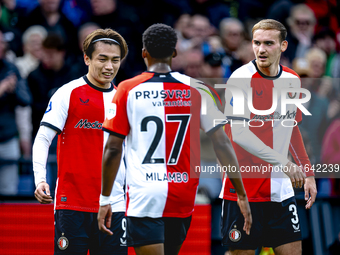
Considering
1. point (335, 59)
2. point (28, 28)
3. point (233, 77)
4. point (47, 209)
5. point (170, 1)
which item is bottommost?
point (47, 209)

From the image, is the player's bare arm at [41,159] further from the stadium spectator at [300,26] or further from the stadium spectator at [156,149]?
the stadium spectator at [300,26]

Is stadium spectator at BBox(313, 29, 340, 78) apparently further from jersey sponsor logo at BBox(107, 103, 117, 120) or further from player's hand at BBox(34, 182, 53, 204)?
player's hand at BBox(34, 182, 53, 204)

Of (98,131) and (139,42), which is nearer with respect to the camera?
(98,131)

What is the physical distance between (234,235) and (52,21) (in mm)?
5787

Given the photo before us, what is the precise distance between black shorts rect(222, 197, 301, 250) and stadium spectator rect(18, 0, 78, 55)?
4.99 metres

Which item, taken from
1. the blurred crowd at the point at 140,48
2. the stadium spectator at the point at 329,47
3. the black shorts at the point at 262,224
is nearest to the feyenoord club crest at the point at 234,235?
the black shorts at the point at 262,224

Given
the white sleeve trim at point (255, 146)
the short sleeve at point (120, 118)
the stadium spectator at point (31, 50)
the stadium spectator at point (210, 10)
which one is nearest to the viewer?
the short sleeve at point (120, 118)

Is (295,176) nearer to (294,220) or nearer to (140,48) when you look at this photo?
(294,220)

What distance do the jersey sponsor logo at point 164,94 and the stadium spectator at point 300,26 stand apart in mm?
6224

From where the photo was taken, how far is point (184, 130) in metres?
4.09

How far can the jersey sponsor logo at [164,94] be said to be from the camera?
4.06m

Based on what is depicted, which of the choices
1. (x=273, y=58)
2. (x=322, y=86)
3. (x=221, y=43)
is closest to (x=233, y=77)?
(x=273, y=58)

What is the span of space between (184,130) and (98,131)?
1.39 m

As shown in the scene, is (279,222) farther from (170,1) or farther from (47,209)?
(170,1)
